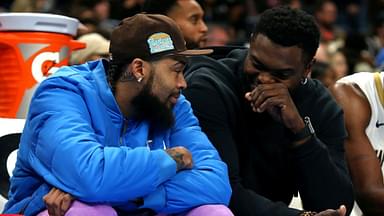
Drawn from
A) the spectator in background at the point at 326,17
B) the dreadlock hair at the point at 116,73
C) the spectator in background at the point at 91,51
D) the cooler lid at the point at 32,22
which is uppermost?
the dreadlock hair at the point at 116,73

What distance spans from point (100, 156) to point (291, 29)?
1.18 meters

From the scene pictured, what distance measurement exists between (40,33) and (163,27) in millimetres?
1477

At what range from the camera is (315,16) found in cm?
1342

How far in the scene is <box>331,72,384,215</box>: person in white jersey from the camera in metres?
4.79

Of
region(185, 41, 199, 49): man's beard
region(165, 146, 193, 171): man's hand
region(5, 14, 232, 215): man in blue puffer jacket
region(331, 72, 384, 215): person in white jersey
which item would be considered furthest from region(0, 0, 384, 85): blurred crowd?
region(165, 146, 193, 171): man's hand

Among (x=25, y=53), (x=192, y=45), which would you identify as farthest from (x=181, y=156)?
(x=192, y=45)

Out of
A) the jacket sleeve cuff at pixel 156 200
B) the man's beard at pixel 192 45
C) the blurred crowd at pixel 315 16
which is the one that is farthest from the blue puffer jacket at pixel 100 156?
the blurred crowd at pixel 315 16

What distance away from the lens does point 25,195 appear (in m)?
3.83

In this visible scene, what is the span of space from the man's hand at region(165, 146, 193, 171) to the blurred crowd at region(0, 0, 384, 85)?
5.00 m

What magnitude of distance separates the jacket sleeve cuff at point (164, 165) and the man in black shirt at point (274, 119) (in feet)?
1.91

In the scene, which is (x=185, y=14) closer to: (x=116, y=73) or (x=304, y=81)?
(x=304, y=81)

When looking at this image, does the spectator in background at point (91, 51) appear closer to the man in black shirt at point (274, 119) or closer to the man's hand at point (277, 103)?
the man in black shirt at point (274, 119)

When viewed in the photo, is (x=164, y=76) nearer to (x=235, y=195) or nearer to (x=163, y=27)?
(x=163, y=27)

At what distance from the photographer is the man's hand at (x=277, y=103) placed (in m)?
4.12
